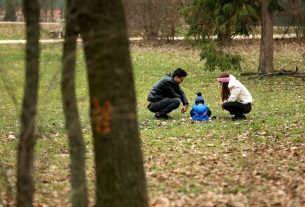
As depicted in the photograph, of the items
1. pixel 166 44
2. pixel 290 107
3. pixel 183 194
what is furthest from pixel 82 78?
pixel 183 194

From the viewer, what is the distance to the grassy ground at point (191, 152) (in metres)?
7.11

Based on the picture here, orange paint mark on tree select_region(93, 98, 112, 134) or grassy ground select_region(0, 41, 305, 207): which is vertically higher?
orange paint mark on tree select_region(93, 98, 112, 134)

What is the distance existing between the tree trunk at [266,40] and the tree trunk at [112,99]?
19562mm

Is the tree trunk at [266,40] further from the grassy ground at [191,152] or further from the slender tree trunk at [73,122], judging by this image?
the slender tree trunk at [73,122]

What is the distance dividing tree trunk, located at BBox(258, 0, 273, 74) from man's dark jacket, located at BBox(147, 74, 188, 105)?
34.5ft

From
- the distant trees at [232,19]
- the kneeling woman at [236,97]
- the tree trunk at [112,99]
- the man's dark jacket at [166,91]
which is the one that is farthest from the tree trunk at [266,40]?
the tree trunk at [112,99]

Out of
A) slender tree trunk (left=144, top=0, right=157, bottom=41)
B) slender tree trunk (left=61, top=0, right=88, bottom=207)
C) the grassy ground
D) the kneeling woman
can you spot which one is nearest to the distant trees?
the grassy ground

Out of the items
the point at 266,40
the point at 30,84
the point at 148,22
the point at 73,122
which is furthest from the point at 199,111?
the point at 148,22

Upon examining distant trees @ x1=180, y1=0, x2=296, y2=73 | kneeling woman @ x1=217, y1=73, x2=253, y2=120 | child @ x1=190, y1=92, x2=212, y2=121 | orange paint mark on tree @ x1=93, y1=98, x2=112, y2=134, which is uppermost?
distant trees @ x1=180, y1=0, x2=296, y2=73

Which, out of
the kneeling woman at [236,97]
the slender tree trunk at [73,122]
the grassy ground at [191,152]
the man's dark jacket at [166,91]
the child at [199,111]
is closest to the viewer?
the slender tree trunk at [73,122]

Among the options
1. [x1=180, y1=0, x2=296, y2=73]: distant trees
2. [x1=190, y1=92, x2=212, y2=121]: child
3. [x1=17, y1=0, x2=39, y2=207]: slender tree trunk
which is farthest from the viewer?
[x1=180, y1=0, x2=296, y2=73]: distant trees

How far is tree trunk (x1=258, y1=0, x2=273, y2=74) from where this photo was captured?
79.7 ft

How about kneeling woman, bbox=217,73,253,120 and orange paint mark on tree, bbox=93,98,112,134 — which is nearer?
orange paint mark on tree, bbox=93,98,112,134

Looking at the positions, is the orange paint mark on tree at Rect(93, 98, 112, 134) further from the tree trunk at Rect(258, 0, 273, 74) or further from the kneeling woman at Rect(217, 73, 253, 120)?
the tree trunk at Rect(258, 0, 273, 74)
